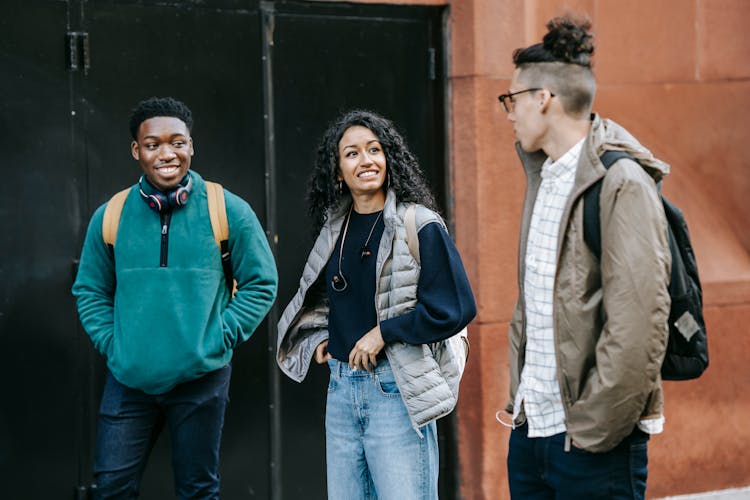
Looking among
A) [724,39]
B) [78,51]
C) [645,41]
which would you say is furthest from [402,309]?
[724,39]

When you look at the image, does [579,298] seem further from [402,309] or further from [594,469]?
[402,309]

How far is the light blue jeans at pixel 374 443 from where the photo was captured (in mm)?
4109

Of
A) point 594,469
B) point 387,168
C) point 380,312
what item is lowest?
point 594,469

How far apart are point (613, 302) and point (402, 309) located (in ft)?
3.79

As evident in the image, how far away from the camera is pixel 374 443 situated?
4129 millimetres

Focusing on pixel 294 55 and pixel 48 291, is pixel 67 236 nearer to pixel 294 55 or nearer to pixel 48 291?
pixel 48 291

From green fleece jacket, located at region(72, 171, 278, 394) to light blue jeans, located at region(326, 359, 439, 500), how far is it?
22.2 inches

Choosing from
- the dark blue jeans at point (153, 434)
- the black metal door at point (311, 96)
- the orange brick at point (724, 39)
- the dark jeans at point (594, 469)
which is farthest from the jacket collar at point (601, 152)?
the orange brick at point (724, 39)

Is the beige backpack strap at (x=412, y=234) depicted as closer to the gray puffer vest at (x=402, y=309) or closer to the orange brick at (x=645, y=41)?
the gray puffer vest at (x=402, y=309)

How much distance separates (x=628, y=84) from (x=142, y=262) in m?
3.45

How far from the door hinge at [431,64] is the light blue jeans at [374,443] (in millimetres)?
2417

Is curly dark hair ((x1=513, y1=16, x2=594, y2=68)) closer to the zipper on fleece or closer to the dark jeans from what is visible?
the dark jeans

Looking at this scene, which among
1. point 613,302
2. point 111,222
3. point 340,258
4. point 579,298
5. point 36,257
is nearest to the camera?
point 613,302

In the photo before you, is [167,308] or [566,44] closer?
[566,44]
